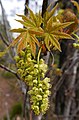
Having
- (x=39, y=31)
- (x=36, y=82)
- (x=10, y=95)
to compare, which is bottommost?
(x=10, y=95)

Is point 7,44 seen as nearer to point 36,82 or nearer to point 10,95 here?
point 36,82

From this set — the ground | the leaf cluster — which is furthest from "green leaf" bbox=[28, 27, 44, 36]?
the ground

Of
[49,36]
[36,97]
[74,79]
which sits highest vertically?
[49,36]

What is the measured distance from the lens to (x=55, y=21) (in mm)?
791

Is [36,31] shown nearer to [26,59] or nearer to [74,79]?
[26,59]

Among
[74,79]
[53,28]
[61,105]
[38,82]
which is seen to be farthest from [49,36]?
[61,105]

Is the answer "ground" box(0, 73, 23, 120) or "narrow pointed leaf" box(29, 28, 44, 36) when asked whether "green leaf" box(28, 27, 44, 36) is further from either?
"ground" box(0, 73, 23, 120)

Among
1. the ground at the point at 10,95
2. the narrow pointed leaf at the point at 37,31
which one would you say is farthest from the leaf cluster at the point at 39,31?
the ground at the point at 10,95

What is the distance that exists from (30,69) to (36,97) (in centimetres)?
8

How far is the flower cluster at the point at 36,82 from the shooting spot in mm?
695

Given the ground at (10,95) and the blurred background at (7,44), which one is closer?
the blurred background at (7,44)

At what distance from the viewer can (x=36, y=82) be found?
700 millimetres

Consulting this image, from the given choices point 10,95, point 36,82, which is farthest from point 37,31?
point 10,95

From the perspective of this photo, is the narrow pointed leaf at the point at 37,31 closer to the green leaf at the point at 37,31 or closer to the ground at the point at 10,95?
the green leaf at the point at 37,31
